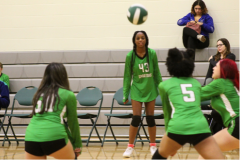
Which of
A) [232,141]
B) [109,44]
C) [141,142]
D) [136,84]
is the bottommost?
[141,142]

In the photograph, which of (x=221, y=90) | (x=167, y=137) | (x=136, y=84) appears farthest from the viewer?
(x=136, y=84)

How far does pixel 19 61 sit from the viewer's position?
7.33 m

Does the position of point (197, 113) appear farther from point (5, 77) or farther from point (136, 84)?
point (5, 77)

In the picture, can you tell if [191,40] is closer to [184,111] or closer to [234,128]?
[234,128]

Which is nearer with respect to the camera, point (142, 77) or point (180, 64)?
point (180, 64)

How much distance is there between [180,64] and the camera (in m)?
2.60

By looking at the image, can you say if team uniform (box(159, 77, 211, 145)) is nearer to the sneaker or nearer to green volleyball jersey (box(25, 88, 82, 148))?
green volleyball jersey (box(25, 88, 82, 148))

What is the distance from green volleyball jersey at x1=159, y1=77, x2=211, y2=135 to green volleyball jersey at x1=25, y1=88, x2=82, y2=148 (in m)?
0.75

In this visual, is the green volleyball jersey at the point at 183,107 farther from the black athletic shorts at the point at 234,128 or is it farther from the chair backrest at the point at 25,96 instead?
the chair backrest at the point at 25,96

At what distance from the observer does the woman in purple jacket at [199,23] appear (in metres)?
6.55

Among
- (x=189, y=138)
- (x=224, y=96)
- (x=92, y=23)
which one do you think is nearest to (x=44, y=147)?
(x=189, y=138)

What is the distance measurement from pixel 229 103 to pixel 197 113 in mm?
511

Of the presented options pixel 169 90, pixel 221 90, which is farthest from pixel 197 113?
pixel 221 90

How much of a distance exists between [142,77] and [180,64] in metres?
1.75
